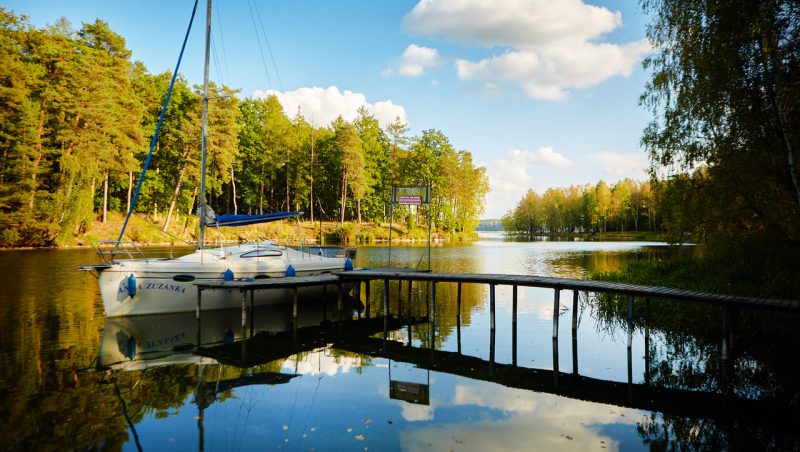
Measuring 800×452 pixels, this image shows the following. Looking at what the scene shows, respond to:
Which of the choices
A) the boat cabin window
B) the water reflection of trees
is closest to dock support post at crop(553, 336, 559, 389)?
the water reflection of trees

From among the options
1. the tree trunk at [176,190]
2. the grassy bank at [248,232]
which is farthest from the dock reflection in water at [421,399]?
the tree trunk at [176,190]

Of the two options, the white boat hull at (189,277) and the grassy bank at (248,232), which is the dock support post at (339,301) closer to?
the white boat hull at (189,277)

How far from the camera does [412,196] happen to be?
2039 centimetres

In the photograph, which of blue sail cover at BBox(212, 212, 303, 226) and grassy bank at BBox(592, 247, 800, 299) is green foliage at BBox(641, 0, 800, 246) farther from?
blue sail cover at BBox(212, 212, 303, 226)

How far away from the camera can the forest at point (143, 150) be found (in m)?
37.9

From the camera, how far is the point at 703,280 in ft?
52.0

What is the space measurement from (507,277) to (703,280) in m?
7.29

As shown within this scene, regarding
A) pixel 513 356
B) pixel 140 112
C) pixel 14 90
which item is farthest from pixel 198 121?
pixel 513 356

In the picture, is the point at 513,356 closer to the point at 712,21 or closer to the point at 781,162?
the point at 781,162

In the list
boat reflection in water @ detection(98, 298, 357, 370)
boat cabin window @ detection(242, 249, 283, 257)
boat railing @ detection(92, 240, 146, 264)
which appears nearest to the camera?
boat reflection in water @ detection(98, 298, 357, 370)

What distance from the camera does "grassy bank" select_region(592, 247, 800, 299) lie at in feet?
44.0

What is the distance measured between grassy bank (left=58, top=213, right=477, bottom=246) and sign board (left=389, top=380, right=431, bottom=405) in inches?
973

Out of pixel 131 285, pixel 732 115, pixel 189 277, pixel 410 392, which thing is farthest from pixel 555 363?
pixel 131 285

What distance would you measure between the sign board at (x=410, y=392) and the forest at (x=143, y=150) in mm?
37234
